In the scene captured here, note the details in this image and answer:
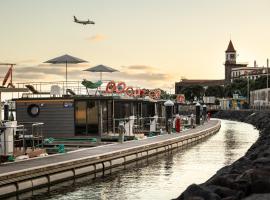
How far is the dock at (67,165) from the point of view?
18.8 meters

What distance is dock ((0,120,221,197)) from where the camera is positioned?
61.8ft

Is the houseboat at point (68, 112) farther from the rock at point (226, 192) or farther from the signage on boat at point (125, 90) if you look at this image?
the rock at point (226, 192)

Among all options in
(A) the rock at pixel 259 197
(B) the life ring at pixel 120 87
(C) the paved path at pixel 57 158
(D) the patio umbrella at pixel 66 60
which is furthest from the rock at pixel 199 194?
(B) the life ring at pixel 120 87

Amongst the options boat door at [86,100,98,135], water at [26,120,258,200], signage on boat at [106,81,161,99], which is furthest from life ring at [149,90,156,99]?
water at [26,120,258,200]

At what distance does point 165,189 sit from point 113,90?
1772 cm

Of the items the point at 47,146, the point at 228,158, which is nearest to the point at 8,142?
the point at 47,146

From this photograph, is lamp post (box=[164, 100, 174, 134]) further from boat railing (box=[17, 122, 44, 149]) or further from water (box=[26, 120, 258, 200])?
boat railing (box=[17, 122, 44, 149])

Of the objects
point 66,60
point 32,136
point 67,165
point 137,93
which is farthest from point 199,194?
point 137,93

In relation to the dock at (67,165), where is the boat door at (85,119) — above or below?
above

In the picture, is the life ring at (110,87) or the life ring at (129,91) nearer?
the life ring at (110,87)

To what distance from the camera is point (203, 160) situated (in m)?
31.1

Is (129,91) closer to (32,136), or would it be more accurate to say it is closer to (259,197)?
(32,136)

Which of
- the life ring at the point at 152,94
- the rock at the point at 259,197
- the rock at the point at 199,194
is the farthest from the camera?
the life ring at the point at 152,94

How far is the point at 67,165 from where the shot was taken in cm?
2214
